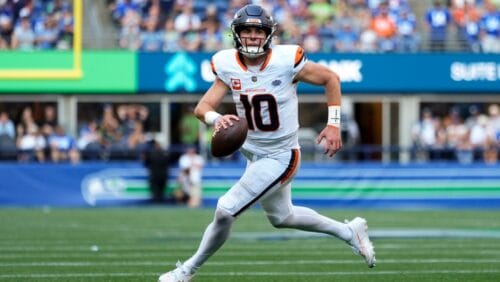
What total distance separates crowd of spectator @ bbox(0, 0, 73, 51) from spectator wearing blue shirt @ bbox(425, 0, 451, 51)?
6.93 m

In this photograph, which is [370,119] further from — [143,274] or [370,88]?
[143,274]

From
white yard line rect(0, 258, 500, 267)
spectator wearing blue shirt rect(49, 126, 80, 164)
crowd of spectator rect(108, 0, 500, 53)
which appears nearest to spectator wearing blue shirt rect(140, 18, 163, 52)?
crowd of spectator rect(108, 0, 500, 53)

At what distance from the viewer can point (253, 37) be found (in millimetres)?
6238

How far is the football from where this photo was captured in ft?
19.4

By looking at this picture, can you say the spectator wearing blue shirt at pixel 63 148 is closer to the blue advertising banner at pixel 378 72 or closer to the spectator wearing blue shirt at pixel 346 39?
the blue advertising banner at pixel 378 72

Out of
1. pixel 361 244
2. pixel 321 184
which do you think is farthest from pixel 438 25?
pixel 361 244

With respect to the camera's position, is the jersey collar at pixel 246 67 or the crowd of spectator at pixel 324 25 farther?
the crowd of spectator at pixel 324 25

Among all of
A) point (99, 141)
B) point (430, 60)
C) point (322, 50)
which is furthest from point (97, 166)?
point (430, 60)

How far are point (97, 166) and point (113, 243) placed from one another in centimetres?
726

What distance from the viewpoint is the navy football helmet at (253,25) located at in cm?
623

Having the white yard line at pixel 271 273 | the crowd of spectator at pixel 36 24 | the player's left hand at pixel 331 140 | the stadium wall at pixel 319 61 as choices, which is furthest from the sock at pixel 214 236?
the stadium wall at pixel 319 61

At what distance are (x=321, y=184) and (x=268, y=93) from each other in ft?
35.0

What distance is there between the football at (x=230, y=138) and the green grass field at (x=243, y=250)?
3.81 ft

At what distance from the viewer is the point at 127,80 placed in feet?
59.6
